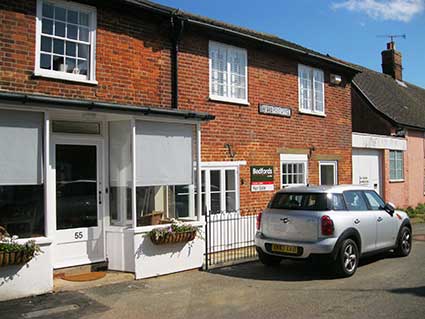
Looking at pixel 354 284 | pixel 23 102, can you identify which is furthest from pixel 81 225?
pixel 354 284

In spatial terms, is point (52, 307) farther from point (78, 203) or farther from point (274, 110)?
point (274, 110)

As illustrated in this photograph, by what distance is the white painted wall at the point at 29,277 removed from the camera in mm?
6882

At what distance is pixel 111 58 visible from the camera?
31.4ft

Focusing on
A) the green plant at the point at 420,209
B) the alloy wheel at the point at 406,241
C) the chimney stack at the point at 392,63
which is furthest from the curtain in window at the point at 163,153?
the chimney stack at the point at 392,63

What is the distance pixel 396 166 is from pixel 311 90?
24.8ft

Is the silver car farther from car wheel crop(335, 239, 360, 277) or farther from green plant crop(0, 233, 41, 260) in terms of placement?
green plant crop(0, 233, 41, 260)

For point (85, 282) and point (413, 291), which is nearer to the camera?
point (413, 291)

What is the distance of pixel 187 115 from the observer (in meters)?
9.13

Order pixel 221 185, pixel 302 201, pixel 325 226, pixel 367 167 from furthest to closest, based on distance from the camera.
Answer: pixel 367 167 < pixel 221 185 < pixel 302 201 < pixel 325 226

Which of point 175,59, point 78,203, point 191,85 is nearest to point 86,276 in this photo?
point 78,203

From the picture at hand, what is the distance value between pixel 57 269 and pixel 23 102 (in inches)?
119

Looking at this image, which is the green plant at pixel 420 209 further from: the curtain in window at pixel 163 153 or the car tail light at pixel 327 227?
the curtain in window at pixel 163 153

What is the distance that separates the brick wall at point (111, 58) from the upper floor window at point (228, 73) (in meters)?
1.39

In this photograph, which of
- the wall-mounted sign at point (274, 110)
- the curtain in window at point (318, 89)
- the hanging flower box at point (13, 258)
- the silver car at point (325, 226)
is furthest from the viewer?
the curtain in window at point (318, 89)
